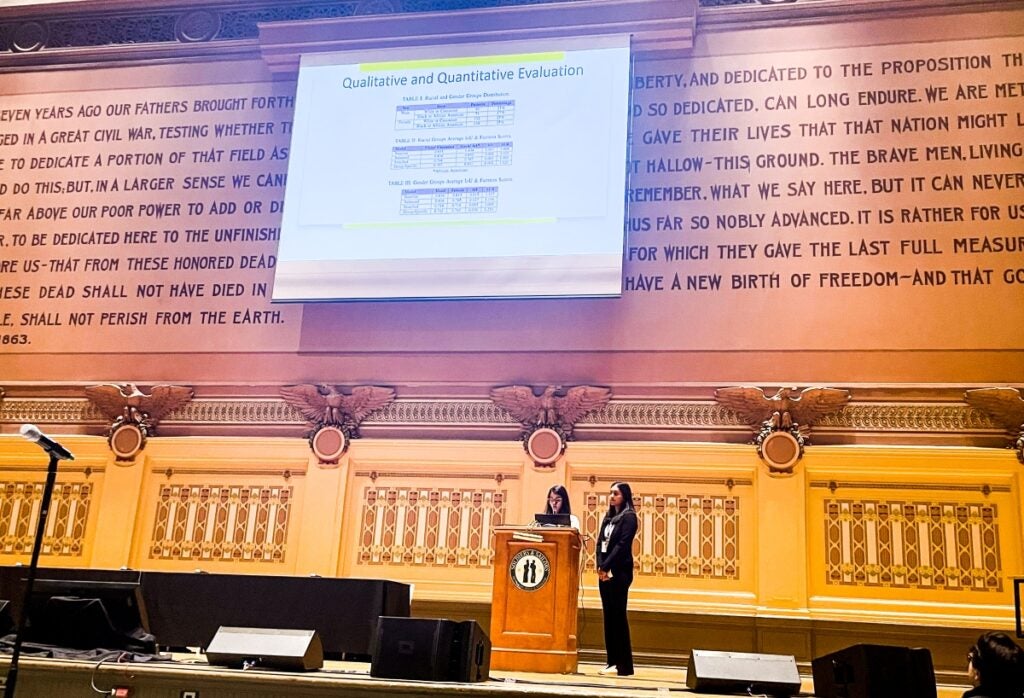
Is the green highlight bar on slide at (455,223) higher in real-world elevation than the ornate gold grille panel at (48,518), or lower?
higher

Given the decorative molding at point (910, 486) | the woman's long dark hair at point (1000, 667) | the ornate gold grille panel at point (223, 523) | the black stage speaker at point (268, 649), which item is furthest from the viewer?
the ornate gold grille panel at point (223, 523)

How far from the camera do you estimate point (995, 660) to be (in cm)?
447

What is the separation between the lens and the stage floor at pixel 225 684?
408 centimetres

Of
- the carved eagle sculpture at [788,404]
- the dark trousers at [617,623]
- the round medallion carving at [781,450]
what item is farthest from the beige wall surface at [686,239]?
the dark trousers at [617,623]

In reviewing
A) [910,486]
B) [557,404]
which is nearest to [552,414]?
[557,404]

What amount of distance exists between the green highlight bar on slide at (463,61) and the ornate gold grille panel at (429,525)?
143 inches

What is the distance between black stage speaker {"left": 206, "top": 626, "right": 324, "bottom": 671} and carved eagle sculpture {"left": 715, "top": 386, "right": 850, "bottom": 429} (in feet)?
13.2

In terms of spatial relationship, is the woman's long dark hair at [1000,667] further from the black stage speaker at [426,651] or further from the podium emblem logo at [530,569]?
the podium emblem logo at [530,569]

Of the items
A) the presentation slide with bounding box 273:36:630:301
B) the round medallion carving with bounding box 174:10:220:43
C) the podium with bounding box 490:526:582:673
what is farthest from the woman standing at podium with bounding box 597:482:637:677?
the round medallion carving with bounding box 174:10:220:43

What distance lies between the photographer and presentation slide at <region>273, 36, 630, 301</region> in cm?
807

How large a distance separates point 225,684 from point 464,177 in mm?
5053

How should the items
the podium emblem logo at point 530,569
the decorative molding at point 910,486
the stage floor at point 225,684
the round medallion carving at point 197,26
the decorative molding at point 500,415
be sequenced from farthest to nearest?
the round medallion carving at point 197,26 < the decorative molding at point 500,415 < the decorative molding at point 910,486 < the podium emblem logo at point 530,569 < the stage floor at point 225,684

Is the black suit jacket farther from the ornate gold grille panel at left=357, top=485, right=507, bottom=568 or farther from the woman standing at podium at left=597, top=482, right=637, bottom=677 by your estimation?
the ornate gold grille panel at left=357, top=485, right=507, bottom=568

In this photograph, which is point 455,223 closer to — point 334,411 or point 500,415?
point 500,415
